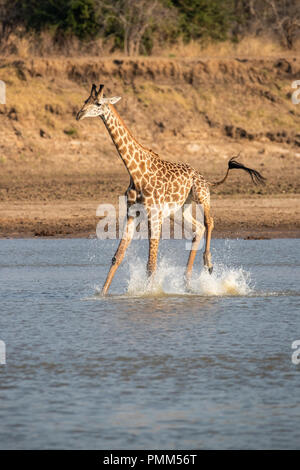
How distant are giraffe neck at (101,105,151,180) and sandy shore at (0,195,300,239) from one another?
16.4 ft

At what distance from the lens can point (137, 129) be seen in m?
22.8

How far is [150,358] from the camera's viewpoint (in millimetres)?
7102

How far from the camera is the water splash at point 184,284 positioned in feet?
33.1

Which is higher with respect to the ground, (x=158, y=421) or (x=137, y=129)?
(x=137, y=129)

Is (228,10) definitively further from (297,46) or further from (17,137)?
(17,137)

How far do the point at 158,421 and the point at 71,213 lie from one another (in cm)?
Answer: 1096

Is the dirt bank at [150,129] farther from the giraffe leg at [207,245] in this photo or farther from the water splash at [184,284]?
the water splash at [184,284]

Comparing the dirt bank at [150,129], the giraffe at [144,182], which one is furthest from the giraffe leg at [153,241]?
the dirt bank at [150,129]

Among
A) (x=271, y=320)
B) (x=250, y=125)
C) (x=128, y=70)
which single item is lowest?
(x=271, y=320)

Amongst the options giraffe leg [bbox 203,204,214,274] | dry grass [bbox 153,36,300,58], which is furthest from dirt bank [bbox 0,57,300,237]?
giraffe leg [bbox 203,204,214,274]

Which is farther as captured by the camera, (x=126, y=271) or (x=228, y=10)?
(x=228, y=10)

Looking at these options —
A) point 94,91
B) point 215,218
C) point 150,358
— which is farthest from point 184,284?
point 215,218

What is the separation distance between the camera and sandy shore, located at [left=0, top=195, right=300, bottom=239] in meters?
15.0

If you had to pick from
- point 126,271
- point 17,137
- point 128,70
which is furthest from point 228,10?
point 126,271
